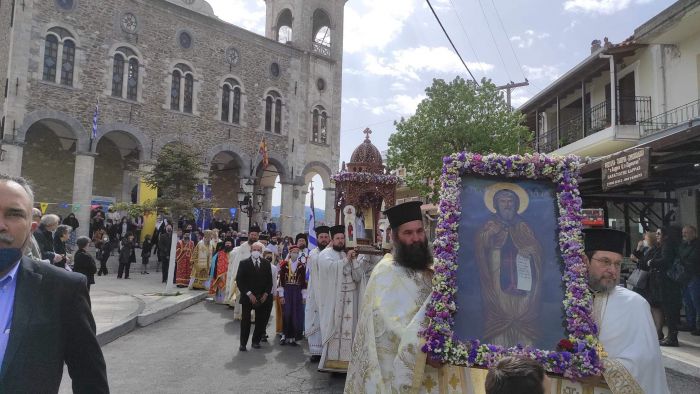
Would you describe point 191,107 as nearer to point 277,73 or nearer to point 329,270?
point 277,73

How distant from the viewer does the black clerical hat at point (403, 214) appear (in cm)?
348

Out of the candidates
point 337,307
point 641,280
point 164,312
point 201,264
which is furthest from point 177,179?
point 641,280

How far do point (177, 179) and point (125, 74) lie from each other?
7240 mm

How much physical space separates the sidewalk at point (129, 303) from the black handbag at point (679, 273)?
9.06 m

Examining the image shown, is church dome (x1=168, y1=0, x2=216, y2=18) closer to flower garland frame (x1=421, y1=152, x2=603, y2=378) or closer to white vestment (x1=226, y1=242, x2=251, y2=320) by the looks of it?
white vestment (x1=226, y1=242, x2=251, y2=320)

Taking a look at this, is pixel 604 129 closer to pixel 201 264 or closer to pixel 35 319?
pixel 201 264

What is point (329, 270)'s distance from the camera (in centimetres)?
714

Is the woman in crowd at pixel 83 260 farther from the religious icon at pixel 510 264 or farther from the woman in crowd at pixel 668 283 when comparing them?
the woman in crowd at pixel 668 283

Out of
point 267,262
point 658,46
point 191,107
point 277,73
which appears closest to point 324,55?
point 277,73

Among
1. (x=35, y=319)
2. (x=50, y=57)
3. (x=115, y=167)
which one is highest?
(x=50, y=57)

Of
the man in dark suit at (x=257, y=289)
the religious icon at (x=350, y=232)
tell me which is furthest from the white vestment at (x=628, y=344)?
the man in dark suit at (x=257, y=289)

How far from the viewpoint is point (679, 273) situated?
295 inches

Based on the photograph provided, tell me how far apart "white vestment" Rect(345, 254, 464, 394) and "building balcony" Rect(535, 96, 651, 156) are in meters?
14.0

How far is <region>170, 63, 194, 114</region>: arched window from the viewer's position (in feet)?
83.5
